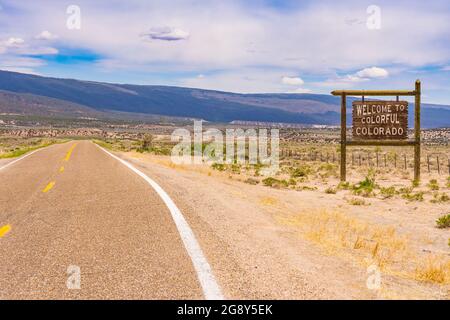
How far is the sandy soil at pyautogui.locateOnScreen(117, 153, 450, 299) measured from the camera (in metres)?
5.24

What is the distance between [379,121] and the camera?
912 inches

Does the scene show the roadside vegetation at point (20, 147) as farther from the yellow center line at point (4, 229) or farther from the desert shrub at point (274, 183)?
the yellow center line at point (4, 229)

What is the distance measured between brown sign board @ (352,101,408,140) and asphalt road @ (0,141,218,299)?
1409 cm

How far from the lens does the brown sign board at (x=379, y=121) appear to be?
2312 cm

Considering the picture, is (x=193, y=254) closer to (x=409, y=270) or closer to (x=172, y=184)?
(x=409, y=270)

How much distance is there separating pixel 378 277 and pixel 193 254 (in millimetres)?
2338

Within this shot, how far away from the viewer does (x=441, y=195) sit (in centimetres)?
1938

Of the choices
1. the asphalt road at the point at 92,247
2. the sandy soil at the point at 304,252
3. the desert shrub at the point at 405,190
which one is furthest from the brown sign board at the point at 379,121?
the asphalt road at the point at 92,247

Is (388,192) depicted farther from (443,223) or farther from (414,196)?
(443,223)

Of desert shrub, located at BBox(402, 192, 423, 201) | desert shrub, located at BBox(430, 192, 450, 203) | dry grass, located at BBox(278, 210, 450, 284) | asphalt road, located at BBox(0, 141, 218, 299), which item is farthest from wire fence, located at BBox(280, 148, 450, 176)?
asphalt road, located at BBox(0, 141, 218, 299)

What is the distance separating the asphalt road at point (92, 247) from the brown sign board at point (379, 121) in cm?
1409

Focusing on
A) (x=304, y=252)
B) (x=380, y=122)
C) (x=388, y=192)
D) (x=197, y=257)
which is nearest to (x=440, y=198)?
(x=388, y=192)

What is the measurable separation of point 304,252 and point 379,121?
17.6 metres
